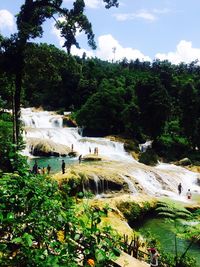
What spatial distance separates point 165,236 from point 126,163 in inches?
601

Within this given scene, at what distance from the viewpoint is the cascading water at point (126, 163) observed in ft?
115

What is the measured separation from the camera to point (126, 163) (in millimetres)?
39406

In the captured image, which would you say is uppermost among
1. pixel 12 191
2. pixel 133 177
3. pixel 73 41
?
pixel 73 41

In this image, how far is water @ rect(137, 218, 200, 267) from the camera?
22.3m

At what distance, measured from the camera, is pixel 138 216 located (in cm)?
2762

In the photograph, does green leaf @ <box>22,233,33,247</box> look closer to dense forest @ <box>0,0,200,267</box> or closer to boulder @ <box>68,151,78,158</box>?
dense forest @ <box>0,0,200,267</box>

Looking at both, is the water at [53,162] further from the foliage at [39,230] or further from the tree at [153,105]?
the foliage at [39,230]

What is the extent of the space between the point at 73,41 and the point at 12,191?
20175mm

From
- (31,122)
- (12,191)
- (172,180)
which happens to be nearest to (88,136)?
(31,122)

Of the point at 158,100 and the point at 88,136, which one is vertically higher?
the point at 158,100

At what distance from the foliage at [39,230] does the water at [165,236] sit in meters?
17.2

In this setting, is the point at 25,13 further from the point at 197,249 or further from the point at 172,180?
the point at 172,180

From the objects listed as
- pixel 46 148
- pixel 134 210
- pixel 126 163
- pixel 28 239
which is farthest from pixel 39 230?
pixel 46 148

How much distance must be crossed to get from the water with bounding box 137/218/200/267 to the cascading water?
5.85 metres
